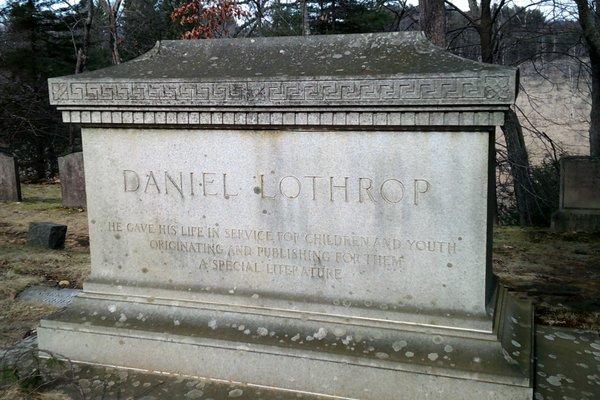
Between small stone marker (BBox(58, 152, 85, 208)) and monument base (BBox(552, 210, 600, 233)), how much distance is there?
7.88m

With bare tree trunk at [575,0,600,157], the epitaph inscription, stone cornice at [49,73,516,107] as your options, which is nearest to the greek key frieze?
stone cornice at [49,73,516,107]

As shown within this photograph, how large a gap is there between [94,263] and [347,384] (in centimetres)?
194

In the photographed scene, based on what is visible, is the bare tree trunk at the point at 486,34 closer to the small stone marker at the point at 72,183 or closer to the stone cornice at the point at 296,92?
the small stone marker at the point at 72,183

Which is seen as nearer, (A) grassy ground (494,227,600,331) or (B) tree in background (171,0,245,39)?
(A) grassy ground (494,227,600,331)

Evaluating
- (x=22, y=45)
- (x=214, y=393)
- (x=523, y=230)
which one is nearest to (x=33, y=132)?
(x=22, y=45)

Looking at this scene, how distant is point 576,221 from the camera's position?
820 cm

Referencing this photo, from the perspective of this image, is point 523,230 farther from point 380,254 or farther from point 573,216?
point 380,254

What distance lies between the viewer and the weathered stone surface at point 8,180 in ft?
35.2

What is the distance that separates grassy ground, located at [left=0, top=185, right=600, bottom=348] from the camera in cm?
465

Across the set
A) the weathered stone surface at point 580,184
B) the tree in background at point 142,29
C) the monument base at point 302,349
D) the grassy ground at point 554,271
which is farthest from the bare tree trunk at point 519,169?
the tree in background at point 142,29

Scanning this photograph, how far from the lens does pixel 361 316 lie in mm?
3412

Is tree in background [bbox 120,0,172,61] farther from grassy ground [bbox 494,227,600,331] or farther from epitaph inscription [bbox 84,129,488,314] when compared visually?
epitaph inscription [bbox 84,129,488,314]

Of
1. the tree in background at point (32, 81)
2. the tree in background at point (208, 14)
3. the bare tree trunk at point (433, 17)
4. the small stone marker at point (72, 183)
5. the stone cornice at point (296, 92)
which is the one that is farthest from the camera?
the tree in background at point (32, 81)

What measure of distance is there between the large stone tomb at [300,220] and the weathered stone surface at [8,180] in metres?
7.93
